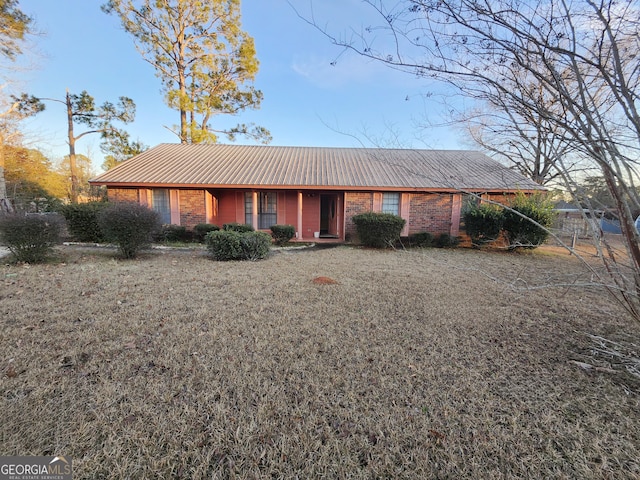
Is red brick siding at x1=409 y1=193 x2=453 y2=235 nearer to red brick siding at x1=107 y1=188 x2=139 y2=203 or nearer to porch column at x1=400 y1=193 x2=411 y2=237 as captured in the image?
porch column at x1=400 y1=193 x2=411 y2=237

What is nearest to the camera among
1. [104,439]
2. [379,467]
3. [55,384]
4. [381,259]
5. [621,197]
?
[379,467]

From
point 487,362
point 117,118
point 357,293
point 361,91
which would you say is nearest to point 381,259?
point 357,293

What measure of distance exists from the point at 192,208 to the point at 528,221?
12.8 metres

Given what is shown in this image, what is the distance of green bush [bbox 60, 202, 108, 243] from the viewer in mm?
9812

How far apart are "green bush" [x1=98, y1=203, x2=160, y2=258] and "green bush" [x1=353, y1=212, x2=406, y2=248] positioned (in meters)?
6.78

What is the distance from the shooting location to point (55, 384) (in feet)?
7.00

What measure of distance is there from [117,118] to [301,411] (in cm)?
2210

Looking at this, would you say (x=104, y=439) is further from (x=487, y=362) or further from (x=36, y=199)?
(x=36, y=199)

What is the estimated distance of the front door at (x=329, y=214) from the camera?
12919 mm

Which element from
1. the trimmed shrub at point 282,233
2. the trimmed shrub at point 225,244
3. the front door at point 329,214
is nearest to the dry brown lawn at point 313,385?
the trimmed shrub at point 225,244

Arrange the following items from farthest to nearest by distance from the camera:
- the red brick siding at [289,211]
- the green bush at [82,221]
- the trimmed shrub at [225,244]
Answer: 1. the red brick siding at [289,211]
2. the green bush at [82,221]
3. the trimmed shrub at [225,244]

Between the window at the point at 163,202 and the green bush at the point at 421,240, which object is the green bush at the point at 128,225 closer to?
the window at the point at 163,202

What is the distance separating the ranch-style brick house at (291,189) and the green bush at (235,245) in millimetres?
4026

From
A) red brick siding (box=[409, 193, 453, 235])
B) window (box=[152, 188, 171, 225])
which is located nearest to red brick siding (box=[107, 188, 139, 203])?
window (box=[152, 188, 171, 225])
